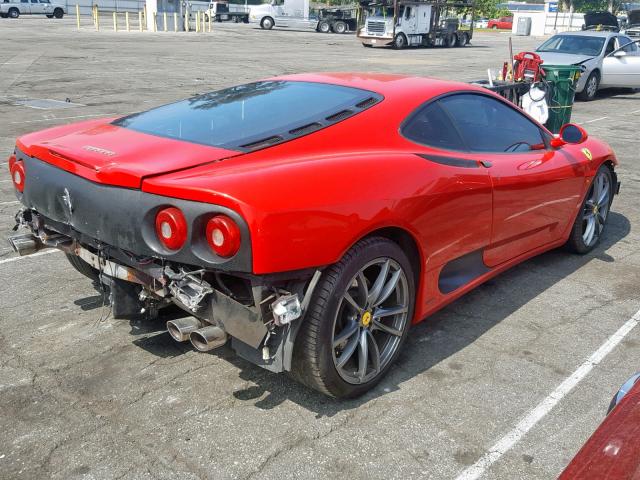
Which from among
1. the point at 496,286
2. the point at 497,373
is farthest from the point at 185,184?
the point at 496,286

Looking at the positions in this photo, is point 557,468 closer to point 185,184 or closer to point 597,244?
point 185,184

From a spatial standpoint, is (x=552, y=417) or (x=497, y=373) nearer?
(x=552, y=417)

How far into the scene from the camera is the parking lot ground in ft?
9.04

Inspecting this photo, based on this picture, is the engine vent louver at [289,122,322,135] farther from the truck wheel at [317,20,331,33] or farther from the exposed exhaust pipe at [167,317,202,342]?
the truck wheel at [317,20,331,33]

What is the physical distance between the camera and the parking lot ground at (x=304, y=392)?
275cm

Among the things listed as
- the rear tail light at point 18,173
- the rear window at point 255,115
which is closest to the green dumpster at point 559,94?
the rear window at point 255,115

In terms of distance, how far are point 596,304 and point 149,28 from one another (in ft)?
132

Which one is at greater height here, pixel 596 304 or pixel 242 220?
pixel 242 220

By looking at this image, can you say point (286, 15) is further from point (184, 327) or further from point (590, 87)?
point (184, 327)

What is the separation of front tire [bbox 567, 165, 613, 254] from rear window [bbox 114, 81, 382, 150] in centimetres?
232

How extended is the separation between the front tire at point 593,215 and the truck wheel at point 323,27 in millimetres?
42464

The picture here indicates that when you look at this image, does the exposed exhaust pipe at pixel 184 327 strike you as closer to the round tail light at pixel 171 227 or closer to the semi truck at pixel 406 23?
the round tail light at pixel 171 227

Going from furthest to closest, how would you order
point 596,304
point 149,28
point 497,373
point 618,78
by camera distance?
1. point 149,28
2. point 618,78
3. point 596,304
4. point 497,373

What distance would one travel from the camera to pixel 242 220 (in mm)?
2562
